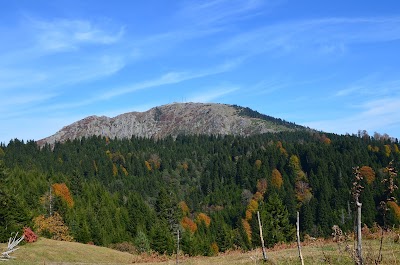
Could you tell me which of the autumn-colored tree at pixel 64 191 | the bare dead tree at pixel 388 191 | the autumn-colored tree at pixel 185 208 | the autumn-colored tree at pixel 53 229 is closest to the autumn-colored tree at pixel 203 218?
the autumn-colored tree at pixel 185 208

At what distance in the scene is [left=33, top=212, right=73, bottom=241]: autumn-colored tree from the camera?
79375 millimetres

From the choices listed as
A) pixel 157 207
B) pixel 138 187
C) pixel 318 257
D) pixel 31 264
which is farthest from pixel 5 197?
pixel 138 187

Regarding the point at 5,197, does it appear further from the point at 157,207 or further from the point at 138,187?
the point at 138,187

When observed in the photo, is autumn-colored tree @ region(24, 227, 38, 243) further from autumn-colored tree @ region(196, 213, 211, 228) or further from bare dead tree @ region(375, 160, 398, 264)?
autumn-colored tree @ region(196, 213, 211, 228)

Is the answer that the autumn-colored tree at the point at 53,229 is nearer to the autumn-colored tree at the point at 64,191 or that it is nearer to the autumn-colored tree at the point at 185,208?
the autumn-colored tree at the point at 64,191

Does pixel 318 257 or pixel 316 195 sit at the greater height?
pixel 318 257

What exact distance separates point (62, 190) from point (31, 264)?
10416 centimetres

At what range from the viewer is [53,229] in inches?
3265

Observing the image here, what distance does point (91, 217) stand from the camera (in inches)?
4065

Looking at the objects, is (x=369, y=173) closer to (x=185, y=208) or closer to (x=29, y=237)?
(x=185, y=208)

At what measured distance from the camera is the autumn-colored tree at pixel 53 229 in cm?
7938

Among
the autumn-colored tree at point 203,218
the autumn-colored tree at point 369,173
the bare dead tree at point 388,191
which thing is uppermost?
the bare dead tree at point 388,191

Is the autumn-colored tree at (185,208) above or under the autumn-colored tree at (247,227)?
above

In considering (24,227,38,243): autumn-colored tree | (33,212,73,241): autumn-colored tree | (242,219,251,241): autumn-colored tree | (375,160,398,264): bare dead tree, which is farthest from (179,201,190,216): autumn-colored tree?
(375,160,398,264): bare dead tree
